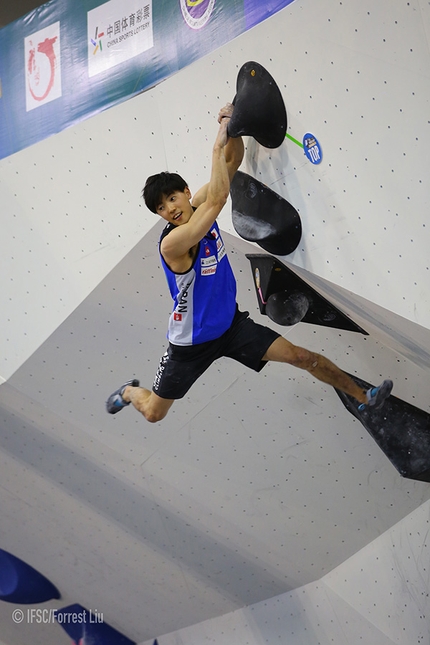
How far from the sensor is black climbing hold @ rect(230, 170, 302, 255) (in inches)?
112

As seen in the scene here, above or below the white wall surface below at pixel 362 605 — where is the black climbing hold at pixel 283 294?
above

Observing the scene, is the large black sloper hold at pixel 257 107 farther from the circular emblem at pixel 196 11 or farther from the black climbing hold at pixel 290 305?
the black climbing hold at pixel 290 305

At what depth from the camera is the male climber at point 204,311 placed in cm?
270

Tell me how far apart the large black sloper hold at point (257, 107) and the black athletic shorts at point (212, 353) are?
2.28ft

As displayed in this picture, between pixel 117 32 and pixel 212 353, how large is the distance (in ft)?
4.65

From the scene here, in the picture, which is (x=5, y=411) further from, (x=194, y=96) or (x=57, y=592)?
(x=194, y=96)

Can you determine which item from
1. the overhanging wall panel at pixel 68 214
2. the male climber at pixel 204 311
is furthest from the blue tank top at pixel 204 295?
the overhanging wall panel at pixel 68 214

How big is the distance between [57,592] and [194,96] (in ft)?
11.2

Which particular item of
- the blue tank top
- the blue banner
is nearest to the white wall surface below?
the blue tank top

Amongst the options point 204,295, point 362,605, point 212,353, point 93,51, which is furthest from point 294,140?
point 362,605

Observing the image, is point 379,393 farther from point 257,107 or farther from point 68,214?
point 68,214

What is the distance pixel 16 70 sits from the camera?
3.61m

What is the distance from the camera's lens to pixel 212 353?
2.96 m

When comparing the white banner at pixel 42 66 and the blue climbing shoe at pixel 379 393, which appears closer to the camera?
the blue climbing shoe at pixel 379 393
